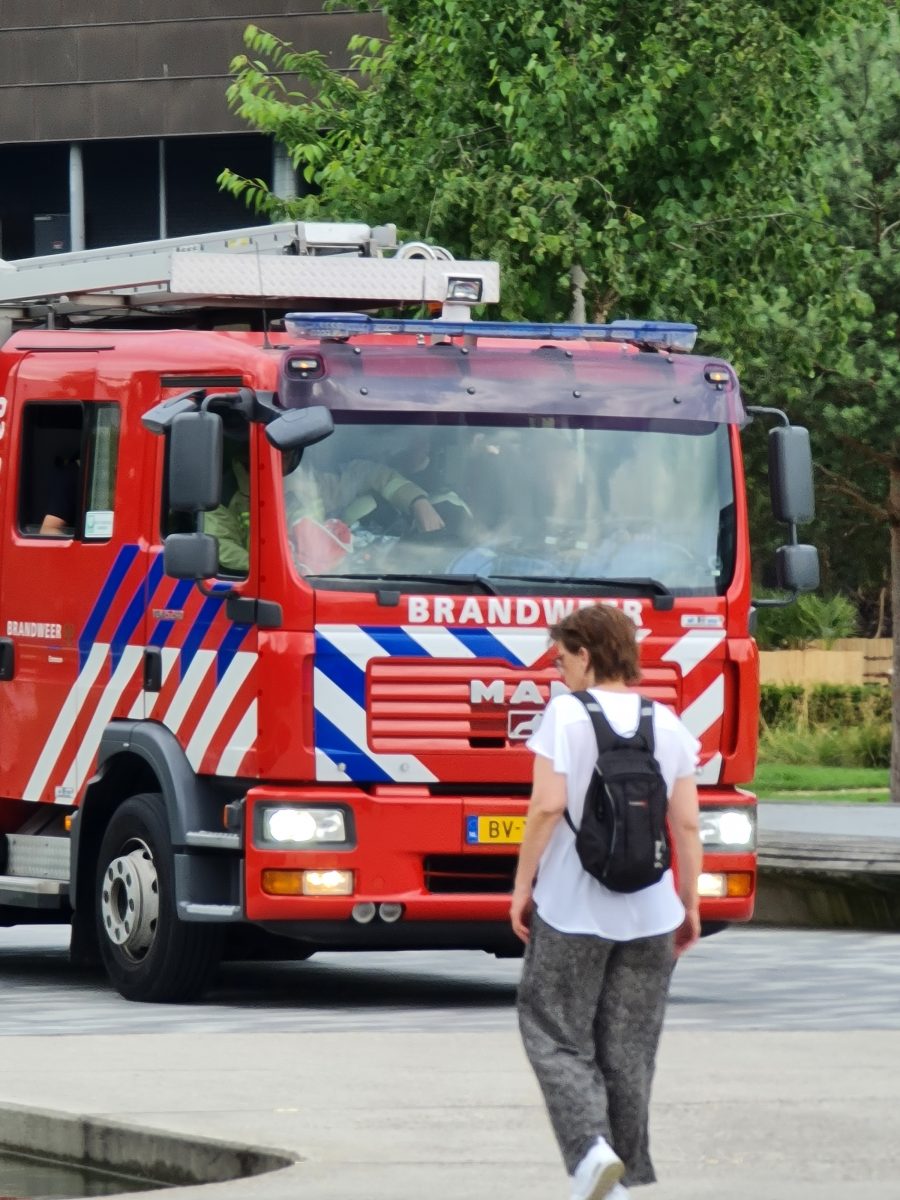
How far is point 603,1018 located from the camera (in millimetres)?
7086

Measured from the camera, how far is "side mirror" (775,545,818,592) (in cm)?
1240

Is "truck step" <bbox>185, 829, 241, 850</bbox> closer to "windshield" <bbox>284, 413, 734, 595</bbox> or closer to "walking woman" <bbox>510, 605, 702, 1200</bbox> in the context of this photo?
"windshield" <bbox>284, 413, 734, 595</bbox>

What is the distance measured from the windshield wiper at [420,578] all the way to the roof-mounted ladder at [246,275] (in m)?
1.75

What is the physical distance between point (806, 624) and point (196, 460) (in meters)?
31.6

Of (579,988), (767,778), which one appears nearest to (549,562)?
(579,988)

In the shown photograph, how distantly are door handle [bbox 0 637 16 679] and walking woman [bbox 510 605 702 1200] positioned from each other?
6.46 meters

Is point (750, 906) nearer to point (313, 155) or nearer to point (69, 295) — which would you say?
point (69, 295)

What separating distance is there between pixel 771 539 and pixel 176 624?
702 inches

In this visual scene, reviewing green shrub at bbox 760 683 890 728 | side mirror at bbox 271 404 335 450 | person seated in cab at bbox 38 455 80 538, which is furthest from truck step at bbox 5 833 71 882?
green shrub at bbox 760 683 890 728

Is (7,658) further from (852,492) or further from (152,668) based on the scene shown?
(852,492)

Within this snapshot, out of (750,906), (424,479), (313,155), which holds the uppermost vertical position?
(313,155)

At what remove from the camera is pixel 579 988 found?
703 centimetres

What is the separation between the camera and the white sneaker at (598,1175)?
6719 mm

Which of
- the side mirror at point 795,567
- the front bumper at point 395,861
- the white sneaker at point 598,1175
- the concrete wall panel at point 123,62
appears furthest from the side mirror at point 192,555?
the concrete wall panel at point 123,62
